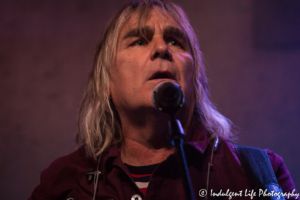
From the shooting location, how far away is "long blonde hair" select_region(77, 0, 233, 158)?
1604mm

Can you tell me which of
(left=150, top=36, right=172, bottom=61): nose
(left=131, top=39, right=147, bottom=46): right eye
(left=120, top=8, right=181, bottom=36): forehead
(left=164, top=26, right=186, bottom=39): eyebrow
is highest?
(left=120, top=8, right=181, bottom=36): forehead

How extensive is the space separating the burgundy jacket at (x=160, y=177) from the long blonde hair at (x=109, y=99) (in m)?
0.14

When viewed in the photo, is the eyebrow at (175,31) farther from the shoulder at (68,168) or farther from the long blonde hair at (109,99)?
the shoulder at (68,168)

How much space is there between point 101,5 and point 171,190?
7.06 ft

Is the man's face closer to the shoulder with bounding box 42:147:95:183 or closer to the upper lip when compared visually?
the upper lip

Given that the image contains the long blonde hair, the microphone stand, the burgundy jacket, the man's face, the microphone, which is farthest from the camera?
the long blonde hair

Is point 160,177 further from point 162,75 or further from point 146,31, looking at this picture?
point 146,31

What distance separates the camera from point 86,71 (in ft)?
8.07

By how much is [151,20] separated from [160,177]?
0.98 meters

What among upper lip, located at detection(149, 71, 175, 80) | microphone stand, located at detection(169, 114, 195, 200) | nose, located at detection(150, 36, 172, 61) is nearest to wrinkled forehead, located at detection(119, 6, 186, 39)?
nose, located at detection(150, 36, 172, 61)

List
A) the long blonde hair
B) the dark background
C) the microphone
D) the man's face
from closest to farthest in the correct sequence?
the microphone
the man's face
the long blonde hair
the dark background

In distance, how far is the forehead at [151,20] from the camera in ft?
4.98

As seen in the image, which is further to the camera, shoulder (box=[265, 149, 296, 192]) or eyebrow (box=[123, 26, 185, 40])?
eyebrow (box=[123, 26, 185, 40])

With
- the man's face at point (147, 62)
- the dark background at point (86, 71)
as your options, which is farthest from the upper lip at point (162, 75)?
the dark background at point (86, 71)
